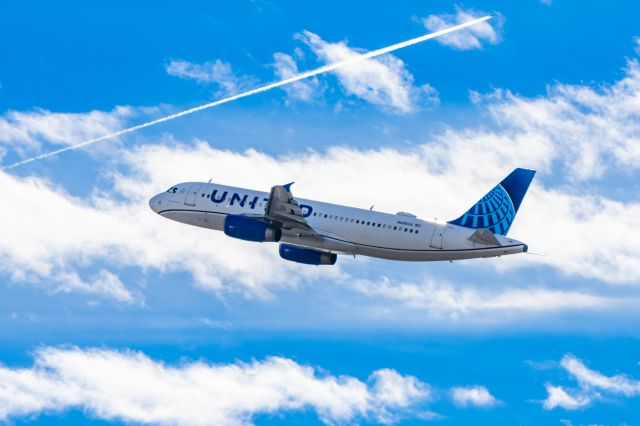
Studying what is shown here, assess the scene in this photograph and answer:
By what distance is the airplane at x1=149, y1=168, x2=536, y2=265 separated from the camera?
7688 cm

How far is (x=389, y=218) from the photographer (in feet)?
259

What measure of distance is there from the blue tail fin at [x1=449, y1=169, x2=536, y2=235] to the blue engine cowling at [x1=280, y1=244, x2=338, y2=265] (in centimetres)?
1195

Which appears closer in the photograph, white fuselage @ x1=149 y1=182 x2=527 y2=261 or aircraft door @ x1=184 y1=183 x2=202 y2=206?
white fuselage @ x1=149 y1=182 x2=527 y2=261

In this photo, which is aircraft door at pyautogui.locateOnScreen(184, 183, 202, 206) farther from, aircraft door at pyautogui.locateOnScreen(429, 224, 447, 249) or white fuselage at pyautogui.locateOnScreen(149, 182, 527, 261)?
aircraft door at pyautogui.locateOnScreen(429, 224, 447, 249)

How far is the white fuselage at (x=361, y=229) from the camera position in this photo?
7700 centimetres

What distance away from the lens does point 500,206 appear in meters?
80.1

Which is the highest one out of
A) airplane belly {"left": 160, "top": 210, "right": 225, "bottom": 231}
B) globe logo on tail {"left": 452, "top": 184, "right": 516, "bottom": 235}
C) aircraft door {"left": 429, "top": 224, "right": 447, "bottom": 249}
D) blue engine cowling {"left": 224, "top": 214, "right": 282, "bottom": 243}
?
globe logo on tail {"left": 452, "top": 184, "right": 516, "bottom": 235}

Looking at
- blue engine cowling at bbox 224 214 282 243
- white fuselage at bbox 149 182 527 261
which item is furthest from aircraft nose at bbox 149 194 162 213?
blue engine cowling at bbox 224 214 282 243

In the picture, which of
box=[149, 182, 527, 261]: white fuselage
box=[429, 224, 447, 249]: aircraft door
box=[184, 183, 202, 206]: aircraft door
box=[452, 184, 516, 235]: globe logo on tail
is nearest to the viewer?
box=[149, 182, 527, 261]: white fuselage

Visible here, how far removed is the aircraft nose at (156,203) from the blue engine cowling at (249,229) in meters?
12.1

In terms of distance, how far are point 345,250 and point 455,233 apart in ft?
31.5

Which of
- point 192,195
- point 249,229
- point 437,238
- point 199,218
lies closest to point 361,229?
point 437,238

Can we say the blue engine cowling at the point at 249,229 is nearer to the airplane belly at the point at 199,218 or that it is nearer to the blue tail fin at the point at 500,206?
the airplane belly at the point at 199,218

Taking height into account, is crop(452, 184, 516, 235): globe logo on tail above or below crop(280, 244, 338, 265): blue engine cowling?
above
